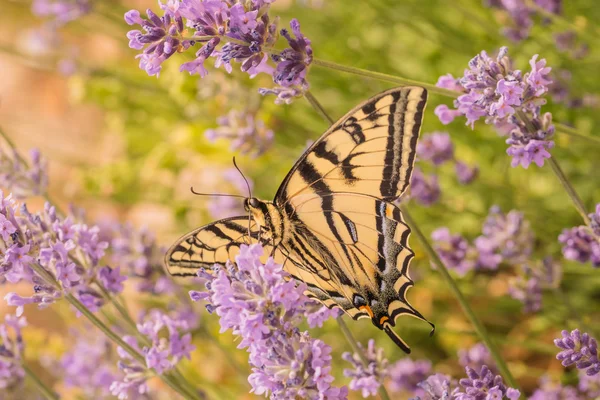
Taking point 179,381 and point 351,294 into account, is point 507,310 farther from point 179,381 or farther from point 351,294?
point 179,381

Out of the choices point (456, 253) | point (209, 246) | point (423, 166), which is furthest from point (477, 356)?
point (423, 166)

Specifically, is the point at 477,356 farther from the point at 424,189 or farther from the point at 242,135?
the point at 242,135

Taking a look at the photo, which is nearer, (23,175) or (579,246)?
(579,246)

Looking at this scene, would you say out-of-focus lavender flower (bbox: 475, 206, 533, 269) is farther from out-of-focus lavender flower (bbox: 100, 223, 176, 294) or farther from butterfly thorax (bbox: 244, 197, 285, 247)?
out-of-focus lavender flower (bbox: 100, 223, 176, 294)

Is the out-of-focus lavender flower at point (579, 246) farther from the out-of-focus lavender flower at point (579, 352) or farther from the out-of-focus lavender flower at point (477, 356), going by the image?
the out-of-focus lavender flower at point (477, 356)

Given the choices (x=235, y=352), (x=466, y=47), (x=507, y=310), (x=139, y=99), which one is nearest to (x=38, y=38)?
(x=139, y=99)

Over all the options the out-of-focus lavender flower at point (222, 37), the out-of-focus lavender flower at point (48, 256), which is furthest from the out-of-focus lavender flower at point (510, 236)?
the out-of-focus lavender flower at point (48, 256)

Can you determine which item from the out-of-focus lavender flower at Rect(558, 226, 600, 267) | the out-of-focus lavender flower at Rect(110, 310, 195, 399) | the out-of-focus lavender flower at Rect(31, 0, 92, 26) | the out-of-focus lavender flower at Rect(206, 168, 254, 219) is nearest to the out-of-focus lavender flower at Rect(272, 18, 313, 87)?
the out-of-focus lavender flower at Rect(110, 310, 195, 399)
